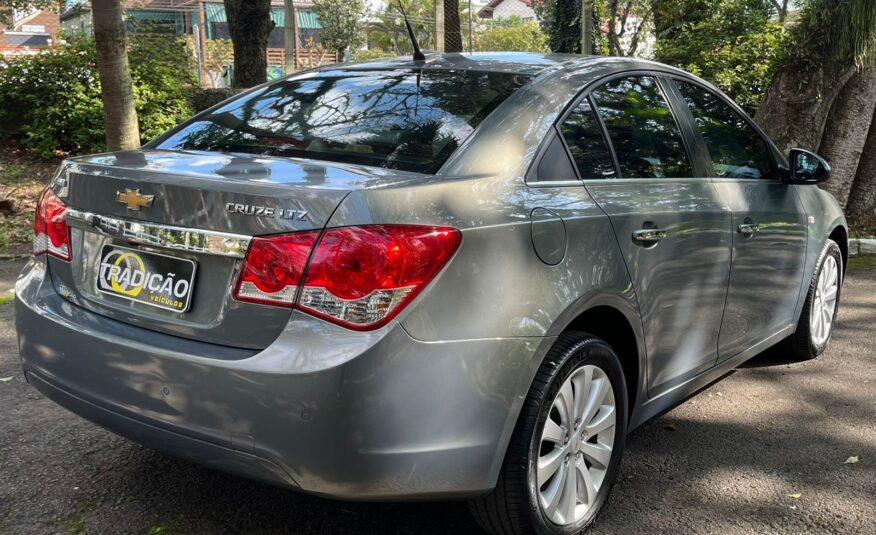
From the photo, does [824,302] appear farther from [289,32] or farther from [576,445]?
[289,32]

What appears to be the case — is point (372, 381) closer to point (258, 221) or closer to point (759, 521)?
point (258, 221)

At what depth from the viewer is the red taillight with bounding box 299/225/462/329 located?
2156 millimetres

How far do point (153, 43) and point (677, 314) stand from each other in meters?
9.69

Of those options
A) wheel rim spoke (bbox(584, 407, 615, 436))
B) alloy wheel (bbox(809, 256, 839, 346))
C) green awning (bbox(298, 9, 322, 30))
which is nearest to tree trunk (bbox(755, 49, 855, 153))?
alloy wheel (bbox(809, 256, 839, 346))

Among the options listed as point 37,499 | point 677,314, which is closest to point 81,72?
point 37,499

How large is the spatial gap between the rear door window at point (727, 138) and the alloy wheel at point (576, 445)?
4.46 feet

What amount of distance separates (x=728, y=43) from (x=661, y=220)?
38.3ft

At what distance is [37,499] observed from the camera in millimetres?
2982

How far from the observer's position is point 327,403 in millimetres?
2129

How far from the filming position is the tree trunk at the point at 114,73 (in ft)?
25.1

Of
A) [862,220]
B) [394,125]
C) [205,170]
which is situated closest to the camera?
[205,170]

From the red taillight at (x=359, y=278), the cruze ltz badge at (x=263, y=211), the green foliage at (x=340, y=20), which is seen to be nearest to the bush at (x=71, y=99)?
the cruze ltz badge at (x=263, y=211)

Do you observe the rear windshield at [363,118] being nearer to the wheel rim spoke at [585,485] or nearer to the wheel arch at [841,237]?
the wheel rim spoke at [585,485]

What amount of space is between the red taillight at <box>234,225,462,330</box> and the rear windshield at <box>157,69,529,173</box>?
407 millimetres
